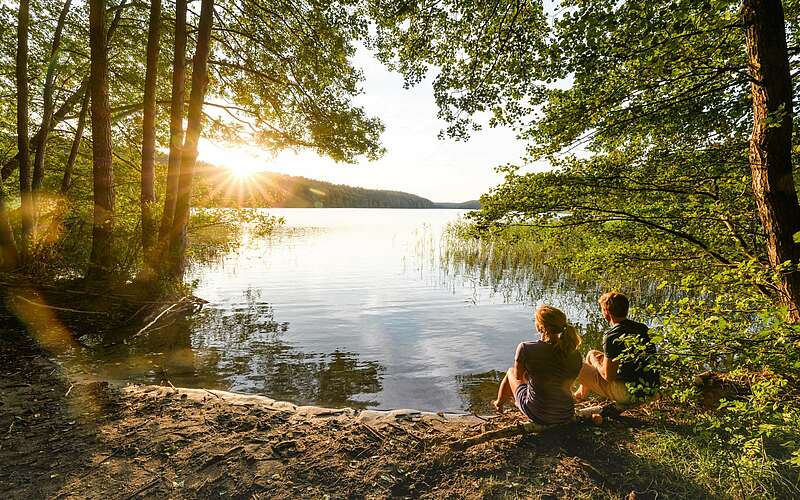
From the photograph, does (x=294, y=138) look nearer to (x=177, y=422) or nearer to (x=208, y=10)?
(x=208, y=10)

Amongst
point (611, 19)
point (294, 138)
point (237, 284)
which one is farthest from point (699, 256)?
point (237, 284)

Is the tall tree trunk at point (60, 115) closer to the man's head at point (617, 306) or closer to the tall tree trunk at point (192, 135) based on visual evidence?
the tall tree trunk at point (192, 135)

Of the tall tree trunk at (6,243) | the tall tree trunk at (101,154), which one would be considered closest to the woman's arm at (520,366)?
the tall tree trunk at (101,154)

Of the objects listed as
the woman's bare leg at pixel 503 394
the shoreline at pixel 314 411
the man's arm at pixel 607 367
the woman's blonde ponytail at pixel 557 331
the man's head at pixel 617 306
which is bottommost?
the shoreline at pixel 314 411

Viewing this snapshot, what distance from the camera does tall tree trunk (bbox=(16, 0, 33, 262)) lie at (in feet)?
32.6

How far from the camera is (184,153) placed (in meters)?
9.58

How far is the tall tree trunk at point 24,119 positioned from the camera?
32.6ft

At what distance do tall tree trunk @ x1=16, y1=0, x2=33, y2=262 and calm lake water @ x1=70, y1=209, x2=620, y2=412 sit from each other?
16.2 feet

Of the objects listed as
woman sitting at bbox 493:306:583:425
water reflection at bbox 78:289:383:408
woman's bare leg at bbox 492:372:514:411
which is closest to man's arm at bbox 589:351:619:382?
woman sitting at bbox 493:306:583:425

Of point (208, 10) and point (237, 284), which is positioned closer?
point (208, 10)

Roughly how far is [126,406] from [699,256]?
7.94 meters

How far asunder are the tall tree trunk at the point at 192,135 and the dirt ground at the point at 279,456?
215 inches

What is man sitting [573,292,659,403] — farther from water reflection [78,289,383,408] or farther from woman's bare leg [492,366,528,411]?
water reflection [78,289,383,408]

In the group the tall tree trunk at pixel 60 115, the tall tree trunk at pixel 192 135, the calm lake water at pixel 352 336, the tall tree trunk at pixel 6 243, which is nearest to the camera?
the calm lake water at pixel 352 336
